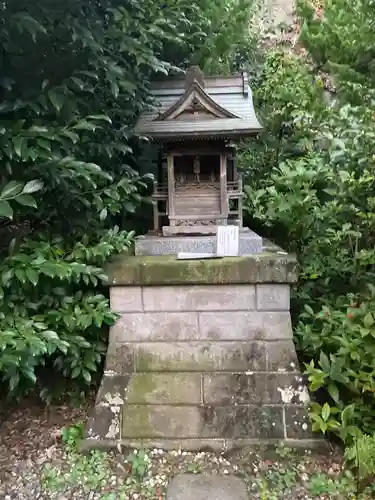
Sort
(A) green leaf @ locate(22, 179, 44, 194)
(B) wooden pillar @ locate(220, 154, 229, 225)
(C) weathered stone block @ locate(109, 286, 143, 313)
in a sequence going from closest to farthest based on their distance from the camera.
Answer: (A) green leaf @ locate(22, 179, 44, 194), (C) weathered stone block @ locate(109, 286, 143, 313), (B) wooden pillar @ locate(220, 154, 229, 225)

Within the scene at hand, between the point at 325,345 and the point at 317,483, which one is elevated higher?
the point at 325,345

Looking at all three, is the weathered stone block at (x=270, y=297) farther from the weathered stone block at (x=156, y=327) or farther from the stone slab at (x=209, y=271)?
the weathered stone block at (x=156, y=327)

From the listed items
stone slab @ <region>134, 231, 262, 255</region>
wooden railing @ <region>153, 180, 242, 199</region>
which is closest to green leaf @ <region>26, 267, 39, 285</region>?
stone slab @ <region>134, 231, 262, 255</region>

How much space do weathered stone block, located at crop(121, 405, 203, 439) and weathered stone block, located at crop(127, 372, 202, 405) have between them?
0.15ft

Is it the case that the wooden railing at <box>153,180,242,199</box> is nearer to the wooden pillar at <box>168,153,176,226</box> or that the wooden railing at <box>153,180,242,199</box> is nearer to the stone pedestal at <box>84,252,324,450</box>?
the wooden pillar at <box>168,153,176,226</box>

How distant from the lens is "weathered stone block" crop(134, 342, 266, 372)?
307 cm

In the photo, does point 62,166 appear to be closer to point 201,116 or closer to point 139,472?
point 201,116

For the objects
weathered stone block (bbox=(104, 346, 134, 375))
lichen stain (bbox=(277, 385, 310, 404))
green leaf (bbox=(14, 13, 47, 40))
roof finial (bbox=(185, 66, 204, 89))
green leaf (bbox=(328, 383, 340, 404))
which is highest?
green leaf (bbox=(14, 13, 47, 40))

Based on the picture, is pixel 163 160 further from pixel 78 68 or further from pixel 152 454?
pixel 152 454

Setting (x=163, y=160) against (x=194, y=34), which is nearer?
(x=163, y=160)

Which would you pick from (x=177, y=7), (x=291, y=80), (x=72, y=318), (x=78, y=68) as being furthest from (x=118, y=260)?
(x=291, y=80)

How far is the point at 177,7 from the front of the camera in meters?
3.87

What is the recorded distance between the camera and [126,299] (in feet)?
10.3

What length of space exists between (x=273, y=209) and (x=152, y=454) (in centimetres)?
229
